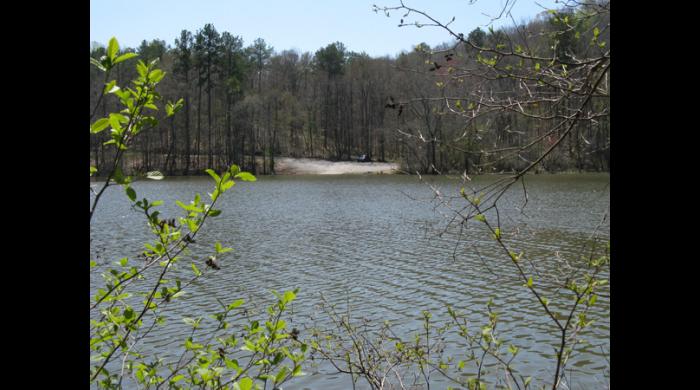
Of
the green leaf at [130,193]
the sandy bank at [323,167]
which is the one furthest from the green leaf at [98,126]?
the sandy bank at [323,167]

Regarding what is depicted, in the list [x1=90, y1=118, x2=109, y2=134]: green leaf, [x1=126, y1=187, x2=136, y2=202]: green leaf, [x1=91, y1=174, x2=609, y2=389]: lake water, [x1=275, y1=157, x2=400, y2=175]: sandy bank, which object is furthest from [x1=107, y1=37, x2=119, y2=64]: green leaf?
[x1=275, y1=157, x2=400, y2=175]: sandy bank

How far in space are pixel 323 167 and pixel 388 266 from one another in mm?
51555

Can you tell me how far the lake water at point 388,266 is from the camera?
8.24 metres

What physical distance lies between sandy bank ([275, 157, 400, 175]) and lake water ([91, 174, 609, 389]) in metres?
34.4

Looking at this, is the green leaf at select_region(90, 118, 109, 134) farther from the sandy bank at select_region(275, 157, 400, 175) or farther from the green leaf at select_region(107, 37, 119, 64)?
the sandy bank at select_region(275, 157, 400, 175)

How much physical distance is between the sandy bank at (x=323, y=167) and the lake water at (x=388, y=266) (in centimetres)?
3442

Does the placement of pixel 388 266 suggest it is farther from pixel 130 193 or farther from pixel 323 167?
pixel 323 167

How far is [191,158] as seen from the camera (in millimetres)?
62969

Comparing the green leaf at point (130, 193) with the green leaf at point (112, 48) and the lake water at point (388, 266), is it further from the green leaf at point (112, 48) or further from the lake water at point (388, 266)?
the lake water at point (388, 266)

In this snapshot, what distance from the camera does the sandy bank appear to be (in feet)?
211
